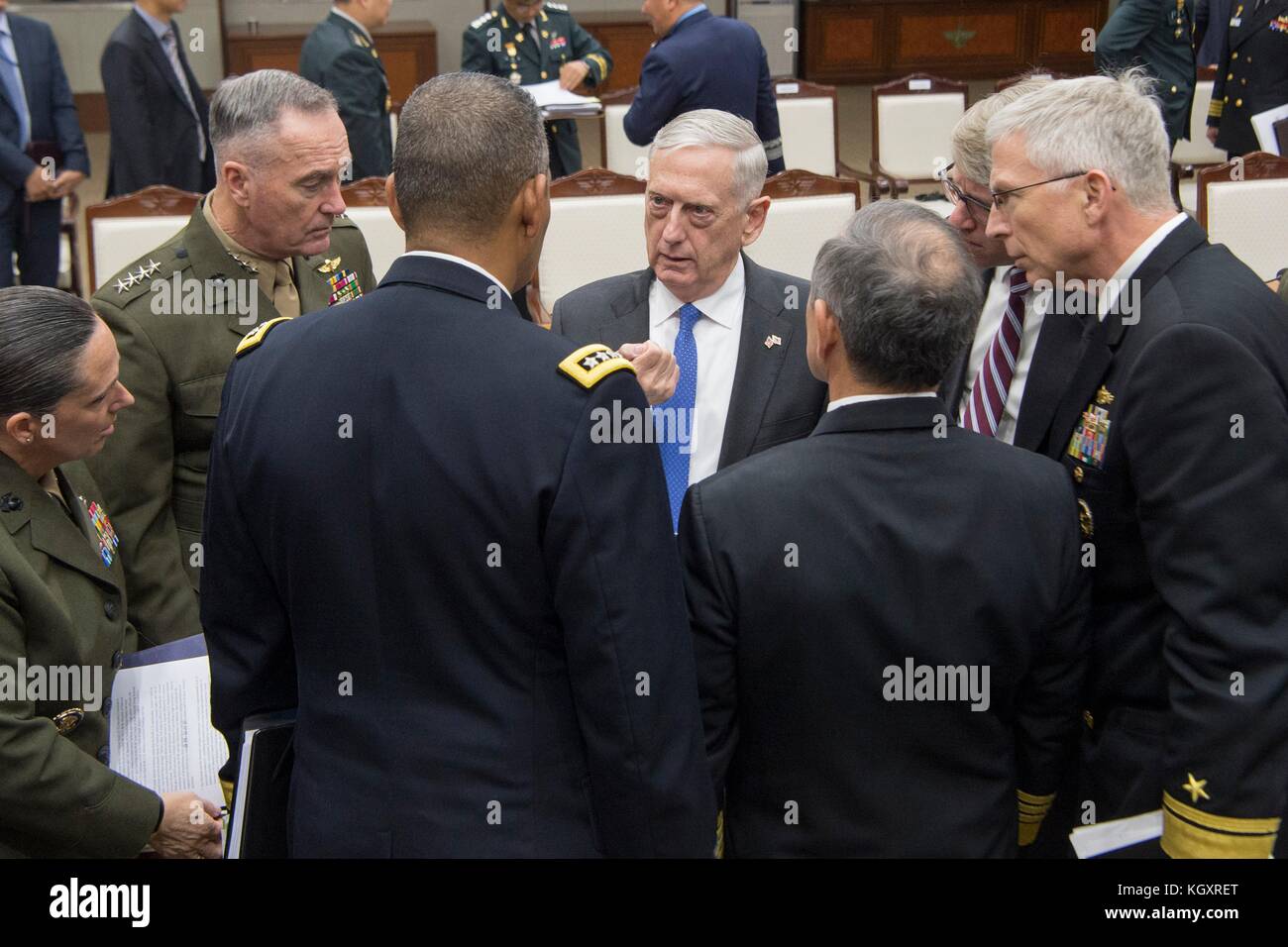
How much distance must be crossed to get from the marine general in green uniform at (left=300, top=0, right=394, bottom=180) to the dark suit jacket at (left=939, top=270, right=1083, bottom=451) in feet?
13.9

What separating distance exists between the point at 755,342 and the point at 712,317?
94mm

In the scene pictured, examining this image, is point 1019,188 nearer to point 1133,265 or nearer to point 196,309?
point 1133,265

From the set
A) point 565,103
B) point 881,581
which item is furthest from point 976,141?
point 565,103

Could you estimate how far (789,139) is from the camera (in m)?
6.23

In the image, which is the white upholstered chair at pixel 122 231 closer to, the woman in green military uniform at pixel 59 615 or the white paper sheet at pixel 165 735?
the woman in green military uniform at pixel 59 615

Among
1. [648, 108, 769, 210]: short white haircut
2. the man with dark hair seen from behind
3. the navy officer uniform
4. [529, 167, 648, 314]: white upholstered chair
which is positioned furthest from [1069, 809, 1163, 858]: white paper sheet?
the navy officer uniform

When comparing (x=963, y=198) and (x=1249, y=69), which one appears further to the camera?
(x=1249, y=69)

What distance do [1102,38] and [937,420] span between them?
5.59 m

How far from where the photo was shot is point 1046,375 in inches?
77.3

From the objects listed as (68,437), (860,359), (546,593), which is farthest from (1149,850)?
(68,437)

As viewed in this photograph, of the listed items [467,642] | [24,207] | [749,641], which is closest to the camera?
[467,642]

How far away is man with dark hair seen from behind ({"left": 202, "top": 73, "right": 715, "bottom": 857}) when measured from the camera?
4.43 feet

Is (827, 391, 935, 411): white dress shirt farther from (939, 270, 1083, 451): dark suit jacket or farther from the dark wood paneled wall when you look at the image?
the dark wood paneled wall

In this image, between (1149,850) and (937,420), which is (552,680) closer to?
(937,420)
